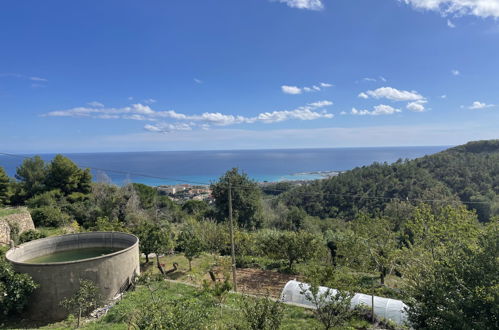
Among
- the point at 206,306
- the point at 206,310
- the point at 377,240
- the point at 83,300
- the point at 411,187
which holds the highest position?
the point at 377,240

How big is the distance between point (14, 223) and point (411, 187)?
43.0m

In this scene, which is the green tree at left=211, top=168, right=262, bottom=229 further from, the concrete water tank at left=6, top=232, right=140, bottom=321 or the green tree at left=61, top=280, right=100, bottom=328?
the green tree at left=61, top=280, right=100, bottom=328

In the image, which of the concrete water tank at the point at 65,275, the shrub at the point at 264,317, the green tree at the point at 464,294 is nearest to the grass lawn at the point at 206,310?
the concrete water tank at the point at 65,275

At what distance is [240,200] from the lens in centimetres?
2623

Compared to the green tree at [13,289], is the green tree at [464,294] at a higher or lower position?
higher

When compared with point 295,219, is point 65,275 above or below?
above

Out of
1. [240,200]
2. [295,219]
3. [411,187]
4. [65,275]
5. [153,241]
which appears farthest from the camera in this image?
[411,187]

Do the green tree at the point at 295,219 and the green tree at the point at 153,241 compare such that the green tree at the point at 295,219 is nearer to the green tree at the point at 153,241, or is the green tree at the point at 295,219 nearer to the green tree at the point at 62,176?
the green tree at the point at 153,241

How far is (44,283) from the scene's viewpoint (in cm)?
1009

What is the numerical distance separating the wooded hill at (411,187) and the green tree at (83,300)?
2542cm

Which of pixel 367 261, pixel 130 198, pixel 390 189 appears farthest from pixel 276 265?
pixel 390 189

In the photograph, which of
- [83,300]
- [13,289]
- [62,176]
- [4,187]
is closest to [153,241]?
[83,300]

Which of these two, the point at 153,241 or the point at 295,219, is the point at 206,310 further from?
the point at 295,219

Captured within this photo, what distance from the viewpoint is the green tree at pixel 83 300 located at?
966 centimetres
